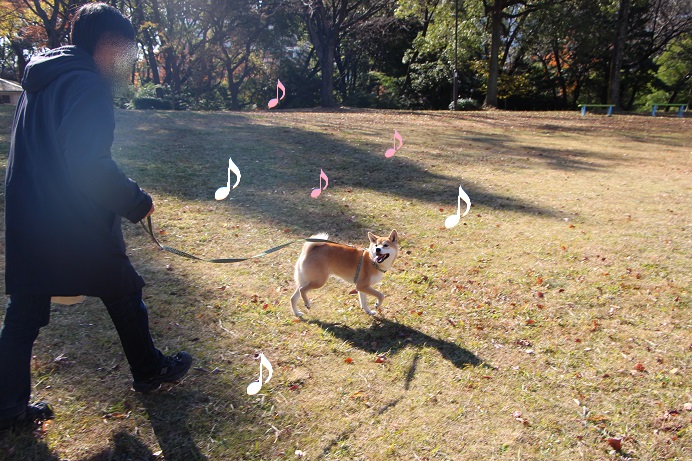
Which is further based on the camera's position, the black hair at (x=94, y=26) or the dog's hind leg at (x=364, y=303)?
the dog's hind leg at (x=364, y=303)

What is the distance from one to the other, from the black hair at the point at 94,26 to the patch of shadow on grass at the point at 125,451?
2.38 metres

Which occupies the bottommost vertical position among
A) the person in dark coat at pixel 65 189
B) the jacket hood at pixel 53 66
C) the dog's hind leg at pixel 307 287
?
the dog's hind leg at pixel 307 287

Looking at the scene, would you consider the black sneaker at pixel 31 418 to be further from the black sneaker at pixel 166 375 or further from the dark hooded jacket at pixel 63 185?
the dark hooded jacket at pixel 63 185

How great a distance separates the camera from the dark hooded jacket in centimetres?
267

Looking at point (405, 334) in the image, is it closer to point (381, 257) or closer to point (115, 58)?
point (381, 257)

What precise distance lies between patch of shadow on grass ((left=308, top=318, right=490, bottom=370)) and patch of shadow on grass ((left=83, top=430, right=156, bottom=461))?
191 cm

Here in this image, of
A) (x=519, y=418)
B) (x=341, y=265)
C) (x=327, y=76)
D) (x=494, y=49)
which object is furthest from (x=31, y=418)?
(x=494, y=49)

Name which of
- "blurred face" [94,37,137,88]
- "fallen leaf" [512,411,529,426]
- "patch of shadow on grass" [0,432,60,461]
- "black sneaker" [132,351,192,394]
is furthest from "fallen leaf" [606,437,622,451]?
"blurred face" [94,37,137,88]

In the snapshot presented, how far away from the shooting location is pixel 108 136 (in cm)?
274

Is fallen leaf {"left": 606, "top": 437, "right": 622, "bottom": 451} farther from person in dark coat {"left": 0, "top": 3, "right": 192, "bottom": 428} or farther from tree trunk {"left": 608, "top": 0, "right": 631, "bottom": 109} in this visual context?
tree trunk {"left": 608, "top": 0, "right": 631, "bottom": 109}

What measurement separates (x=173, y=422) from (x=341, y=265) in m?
2.11

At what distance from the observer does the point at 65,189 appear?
9.11 ft

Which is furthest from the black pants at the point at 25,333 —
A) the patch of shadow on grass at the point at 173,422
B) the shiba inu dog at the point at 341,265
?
the shiba inu dog at the point at 341,265

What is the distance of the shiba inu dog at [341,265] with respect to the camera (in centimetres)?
477
